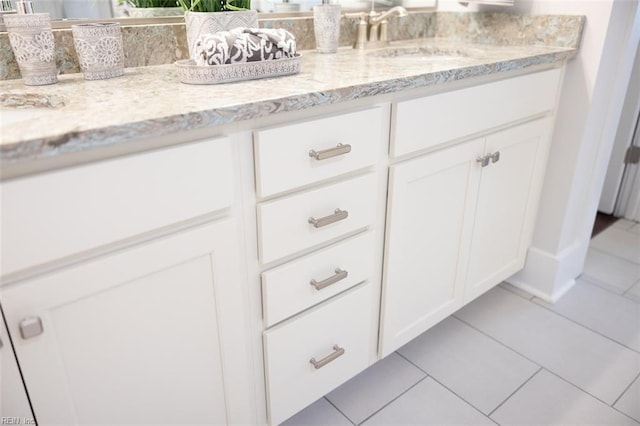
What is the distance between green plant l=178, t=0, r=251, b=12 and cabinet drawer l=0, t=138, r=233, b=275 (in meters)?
0.52

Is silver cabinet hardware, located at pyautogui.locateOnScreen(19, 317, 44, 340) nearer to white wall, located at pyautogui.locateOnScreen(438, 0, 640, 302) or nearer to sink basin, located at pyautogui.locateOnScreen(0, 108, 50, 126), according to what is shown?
sink basin, located at pyautogui.locateOnScreen(0, 108, 50, 126)

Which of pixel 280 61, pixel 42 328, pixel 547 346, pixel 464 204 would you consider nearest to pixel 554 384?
pixel 547 346

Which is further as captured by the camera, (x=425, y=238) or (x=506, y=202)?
(x=506, y=202)

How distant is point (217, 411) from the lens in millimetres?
1008

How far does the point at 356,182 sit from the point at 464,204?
47 cm

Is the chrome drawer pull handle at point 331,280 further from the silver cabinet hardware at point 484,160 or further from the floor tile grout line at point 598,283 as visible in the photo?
the floor tile grout line at point 598,283

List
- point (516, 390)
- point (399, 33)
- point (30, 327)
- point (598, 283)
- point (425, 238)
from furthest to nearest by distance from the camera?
1. point (598, 283)
2. point (399, 33)
3. point (516, 390)
4. point (425, 238)
5. point (30, 327)

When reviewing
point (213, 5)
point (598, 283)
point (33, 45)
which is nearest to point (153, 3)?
point (213, 5)

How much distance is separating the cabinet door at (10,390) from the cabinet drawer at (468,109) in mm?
820

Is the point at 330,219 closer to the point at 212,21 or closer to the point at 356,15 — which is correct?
the point at 212,21

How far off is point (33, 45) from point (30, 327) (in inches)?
23.8

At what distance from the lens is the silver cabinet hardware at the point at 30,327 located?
27.7 inches

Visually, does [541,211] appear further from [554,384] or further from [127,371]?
[127,371]

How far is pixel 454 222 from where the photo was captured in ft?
4.54
